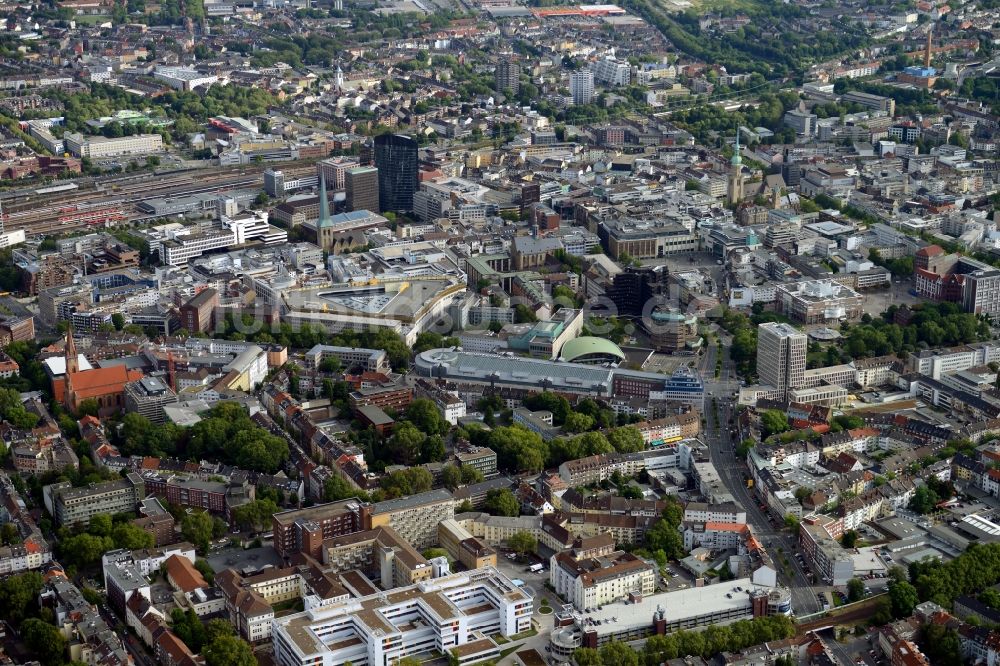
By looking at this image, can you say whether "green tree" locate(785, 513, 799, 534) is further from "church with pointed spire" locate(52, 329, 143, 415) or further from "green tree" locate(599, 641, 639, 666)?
"church with pointed spire" locate(52, 329, 143, 415)

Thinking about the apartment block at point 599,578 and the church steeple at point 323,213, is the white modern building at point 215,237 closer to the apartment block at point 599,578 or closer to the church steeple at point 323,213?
the church steeple at point 323,213

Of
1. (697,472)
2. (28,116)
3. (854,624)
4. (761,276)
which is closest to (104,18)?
Result: (28,116)

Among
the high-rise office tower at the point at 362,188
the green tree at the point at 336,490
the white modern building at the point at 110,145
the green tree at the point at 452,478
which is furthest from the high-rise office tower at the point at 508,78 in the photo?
the green tree at the point at 336,490

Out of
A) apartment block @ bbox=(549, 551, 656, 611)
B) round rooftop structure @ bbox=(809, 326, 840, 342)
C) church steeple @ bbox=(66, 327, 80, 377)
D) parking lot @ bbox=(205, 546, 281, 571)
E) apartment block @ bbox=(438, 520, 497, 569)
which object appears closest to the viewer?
apartment block @ bbox=(549, 551, 656, 611)

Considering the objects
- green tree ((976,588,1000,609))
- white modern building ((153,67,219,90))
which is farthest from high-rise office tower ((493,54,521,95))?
green tree ((976,588,1000,609))

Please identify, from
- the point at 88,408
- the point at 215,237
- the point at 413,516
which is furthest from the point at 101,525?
the point at 215,237

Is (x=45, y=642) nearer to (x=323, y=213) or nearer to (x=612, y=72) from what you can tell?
(x=323, y=213)

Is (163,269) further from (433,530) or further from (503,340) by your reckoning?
(433,530)
